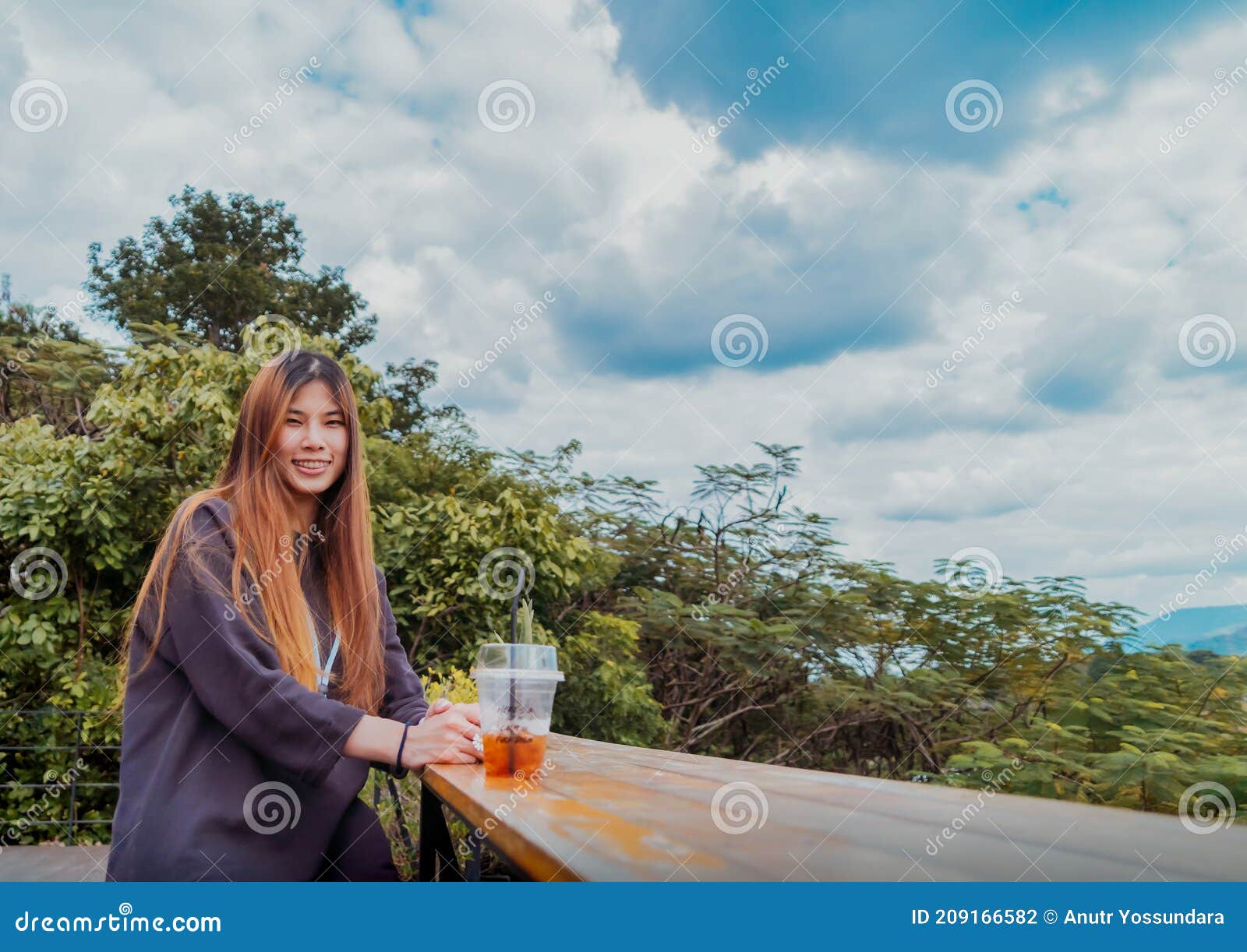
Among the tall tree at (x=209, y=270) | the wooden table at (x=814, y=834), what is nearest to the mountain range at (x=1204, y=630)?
the wooden table at (x=814, y=834)

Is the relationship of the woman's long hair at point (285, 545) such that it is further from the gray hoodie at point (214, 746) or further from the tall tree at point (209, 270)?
the tall tree at point (209, 270)

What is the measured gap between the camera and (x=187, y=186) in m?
7.45

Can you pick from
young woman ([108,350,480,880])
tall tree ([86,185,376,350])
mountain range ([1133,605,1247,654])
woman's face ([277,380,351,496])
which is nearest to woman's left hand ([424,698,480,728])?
young woman ([108,350,480,880])

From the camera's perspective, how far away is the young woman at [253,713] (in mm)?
1249

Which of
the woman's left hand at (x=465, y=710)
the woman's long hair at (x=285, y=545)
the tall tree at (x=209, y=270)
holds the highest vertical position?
the tall tree at (x=209, y=270)

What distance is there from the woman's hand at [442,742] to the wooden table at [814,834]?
174 mm

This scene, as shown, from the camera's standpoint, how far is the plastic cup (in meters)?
1.14

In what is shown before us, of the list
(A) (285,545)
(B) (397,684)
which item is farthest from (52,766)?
(A) (285,545)

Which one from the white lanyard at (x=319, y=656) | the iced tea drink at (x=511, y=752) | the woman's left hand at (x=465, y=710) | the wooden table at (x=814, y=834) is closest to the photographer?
the wooden table at (x=814, y=834)

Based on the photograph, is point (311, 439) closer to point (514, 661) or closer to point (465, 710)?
point (465, 710)

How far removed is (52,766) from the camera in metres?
4.04

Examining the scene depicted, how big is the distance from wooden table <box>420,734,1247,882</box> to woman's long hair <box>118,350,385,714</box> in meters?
0.54

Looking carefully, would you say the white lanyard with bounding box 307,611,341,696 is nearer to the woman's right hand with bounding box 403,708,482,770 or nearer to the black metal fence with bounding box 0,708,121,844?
the woman's right hand with bounding box 403,708,482,770

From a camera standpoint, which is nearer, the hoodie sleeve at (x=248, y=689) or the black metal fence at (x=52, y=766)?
the hoodie sleeve at (x=248, y=689)
